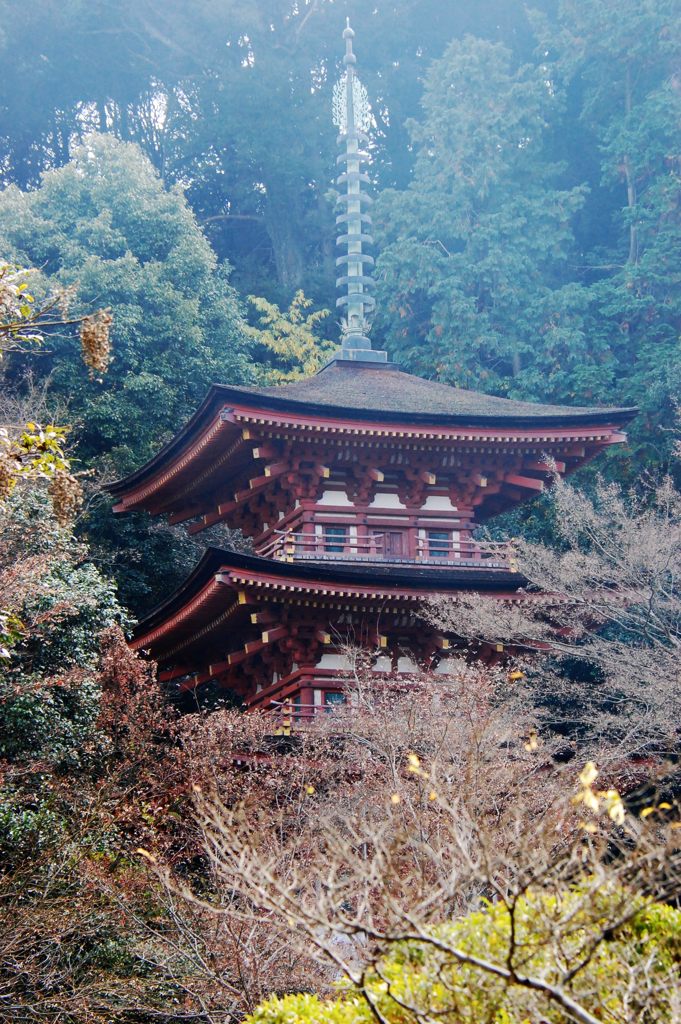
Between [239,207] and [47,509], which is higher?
[239,207]

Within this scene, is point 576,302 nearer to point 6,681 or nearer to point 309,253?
point 309,253

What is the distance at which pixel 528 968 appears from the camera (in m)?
6.36

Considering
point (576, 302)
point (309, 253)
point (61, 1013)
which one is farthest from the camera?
point (309, 253)

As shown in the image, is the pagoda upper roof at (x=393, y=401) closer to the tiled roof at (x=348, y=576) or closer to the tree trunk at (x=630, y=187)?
the tiled roof at (x=348, y=576)

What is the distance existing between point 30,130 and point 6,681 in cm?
2997

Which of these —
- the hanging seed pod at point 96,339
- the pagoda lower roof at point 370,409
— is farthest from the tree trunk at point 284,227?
the hanging seed pod at point 96,339

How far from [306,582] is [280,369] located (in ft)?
56.0

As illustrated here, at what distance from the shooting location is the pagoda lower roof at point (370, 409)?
1898cm

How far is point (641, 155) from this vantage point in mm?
32438

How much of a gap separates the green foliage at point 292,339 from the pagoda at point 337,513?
11.3 meters

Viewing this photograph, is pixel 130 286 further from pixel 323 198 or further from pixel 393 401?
pixel 323 198

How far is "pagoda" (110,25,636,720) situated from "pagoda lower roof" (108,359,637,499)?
35mm

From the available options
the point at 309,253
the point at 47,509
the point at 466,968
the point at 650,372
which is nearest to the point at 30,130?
the point at 309,253

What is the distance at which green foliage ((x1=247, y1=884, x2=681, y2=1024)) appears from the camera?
5631 mm
